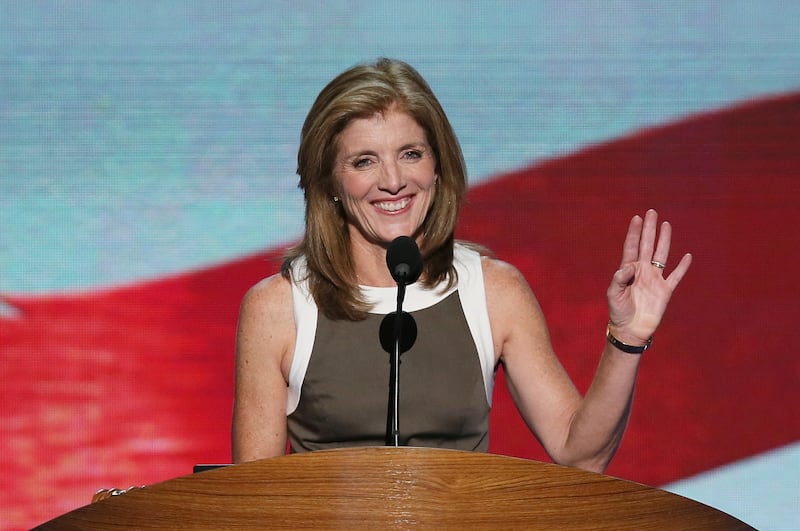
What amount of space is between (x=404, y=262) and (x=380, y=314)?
38 cm

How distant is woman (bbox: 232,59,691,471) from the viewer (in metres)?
2.00

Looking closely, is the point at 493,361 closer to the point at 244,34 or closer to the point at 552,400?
the point at 552,400

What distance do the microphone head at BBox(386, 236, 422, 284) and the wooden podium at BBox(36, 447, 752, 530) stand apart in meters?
0.57

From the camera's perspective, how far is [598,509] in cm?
115

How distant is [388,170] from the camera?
198 centimetres

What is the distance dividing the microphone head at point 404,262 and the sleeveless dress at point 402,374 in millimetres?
361

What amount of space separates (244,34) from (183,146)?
0.34m

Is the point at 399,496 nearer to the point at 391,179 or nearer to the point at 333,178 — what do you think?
the point at 391,179

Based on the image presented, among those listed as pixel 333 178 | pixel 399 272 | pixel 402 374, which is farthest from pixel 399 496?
pixel 333 178

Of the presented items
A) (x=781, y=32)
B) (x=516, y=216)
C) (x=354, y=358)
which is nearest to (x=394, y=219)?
(x=354, y=358)

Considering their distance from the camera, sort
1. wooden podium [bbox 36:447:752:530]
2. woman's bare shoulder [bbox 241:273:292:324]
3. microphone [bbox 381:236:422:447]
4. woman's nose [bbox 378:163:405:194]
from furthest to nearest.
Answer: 1. woman's bare shoulder [bbox 241:273:292:324]
2. woman's nose [bbox 378:163:405:194]
3. microphone [bbox 381:236:422:447]
4. wooden podium [bbox 36:447:752:530]

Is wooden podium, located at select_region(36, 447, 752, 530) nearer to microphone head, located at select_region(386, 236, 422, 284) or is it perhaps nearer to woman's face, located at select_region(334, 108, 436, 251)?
microphone head, located at select_region(386, 236, 422, 284)

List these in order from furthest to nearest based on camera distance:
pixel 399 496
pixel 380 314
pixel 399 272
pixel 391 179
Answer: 1. pixel 380 314
2. pixel 391 179
3. pixel 399 272
4. pixel 399 496

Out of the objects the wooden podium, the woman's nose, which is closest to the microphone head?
the woman's nose
